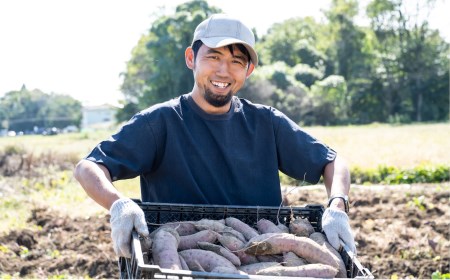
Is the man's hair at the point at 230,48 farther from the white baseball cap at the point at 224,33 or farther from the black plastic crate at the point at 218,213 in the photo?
the black plastic crate at the point at 218,213

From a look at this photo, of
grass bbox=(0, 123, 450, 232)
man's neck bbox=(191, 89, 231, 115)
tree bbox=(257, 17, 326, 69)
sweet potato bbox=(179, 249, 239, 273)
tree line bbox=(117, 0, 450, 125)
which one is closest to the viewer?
sweet potato bbox=(179, 249, 239, 273)

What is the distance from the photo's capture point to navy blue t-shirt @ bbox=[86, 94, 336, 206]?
131 inches

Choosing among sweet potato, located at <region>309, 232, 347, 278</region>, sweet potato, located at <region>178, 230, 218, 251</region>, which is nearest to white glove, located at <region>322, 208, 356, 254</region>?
sweet potato, located at <region>309, 232, 347, 278</region>

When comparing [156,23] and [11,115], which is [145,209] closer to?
[11,115]

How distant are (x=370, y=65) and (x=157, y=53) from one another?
16755mm

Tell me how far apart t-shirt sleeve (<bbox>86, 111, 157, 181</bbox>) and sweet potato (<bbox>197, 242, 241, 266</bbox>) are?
65 cm

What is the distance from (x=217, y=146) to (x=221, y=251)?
80 centimetres

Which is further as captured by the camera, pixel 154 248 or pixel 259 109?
pixel 259 109

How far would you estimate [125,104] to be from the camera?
5341cm

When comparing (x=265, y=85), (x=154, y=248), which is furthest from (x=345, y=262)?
(x=265, y=85)

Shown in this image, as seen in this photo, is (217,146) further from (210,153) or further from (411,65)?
(411,65)

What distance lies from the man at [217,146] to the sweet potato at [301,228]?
166 mm

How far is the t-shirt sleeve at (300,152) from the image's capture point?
354 cm

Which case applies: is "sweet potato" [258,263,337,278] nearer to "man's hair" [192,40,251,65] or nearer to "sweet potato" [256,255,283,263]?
"sweet potato" [256,255,283,263]
